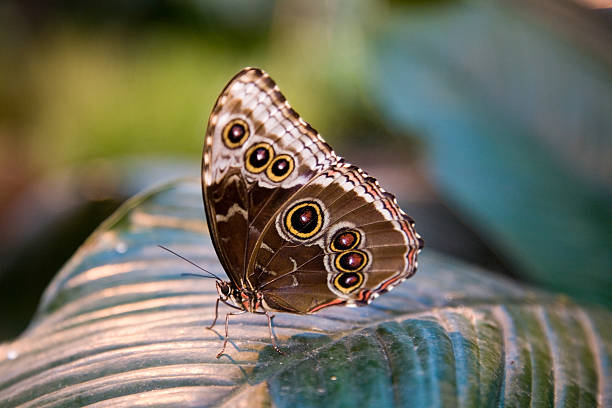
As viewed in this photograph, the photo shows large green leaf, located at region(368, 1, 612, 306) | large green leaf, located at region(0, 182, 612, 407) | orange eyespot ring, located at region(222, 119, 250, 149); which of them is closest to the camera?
large green leaf, located at region(0, 182, 612, 407)

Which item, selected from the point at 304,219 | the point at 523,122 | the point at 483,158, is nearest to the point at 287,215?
the point at 304,219

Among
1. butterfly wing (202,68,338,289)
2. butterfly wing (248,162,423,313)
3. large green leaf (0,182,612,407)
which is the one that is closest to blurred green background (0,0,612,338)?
large green leaf (0,182,612,407)

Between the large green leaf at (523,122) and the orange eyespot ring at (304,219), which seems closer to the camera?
the orange eyespot ring at (304,219)

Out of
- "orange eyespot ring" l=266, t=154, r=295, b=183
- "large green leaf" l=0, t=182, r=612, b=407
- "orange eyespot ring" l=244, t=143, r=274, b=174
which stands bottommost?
"large green leaf" l=0, t=182, r=612, b=407

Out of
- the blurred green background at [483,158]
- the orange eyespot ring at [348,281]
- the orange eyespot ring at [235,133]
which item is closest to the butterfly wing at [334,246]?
the orange eyespot ring at [348,281]

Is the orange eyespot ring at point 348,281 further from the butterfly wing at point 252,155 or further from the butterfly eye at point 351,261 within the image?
the butterfly wing at point 252,155

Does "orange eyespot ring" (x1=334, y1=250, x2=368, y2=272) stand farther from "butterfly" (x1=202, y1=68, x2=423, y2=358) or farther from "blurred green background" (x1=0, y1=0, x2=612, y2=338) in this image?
"blurred green background" (x1=0, y1=0, x2=612, y2=338)

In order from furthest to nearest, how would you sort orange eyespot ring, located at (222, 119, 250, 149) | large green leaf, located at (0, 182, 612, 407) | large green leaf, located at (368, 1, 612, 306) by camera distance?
large green leaf, located at (368, 1, 612, 306)
orange eyespot ring, located at (222, 119, 250, 149)
large green leaf, located at (0, 182, 612, 407)

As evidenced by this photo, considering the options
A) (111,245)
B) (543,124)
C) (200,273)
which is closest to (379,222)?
(200,273)

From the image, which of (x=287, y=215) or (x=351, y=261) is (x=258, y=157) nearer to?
(x=287, y=215)
